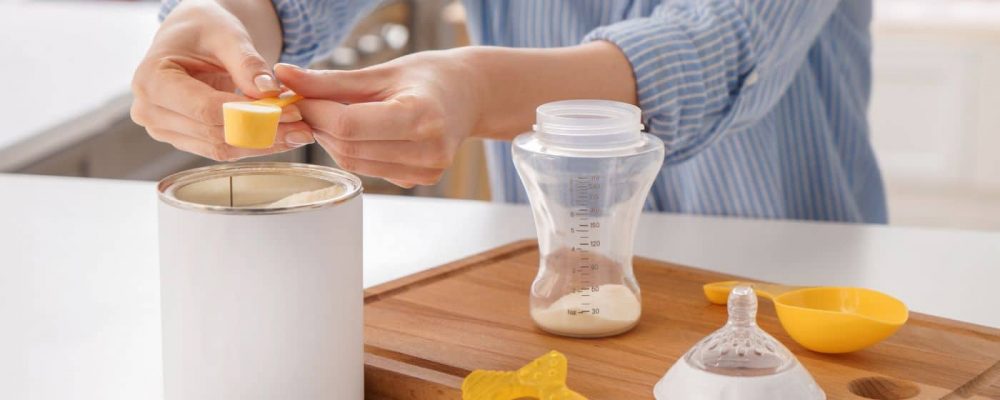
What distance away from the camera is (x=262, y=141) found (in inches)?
26.9

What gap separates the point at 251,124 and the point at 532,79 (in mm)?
285

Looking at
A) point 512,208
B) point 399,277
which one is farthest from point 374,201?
point 399,277

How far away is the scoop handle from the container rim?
325 mm

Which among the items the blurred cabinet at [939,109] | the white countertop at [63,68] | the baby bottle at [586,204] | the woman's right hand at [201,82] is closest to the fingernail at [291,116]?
the woman's right hand at [201,82]

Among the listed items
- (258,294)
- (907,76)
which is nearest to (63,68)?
(258,294)

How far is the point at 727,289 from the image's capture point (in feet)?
2.86

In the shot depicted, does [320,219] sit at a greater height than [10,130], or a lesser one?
greater

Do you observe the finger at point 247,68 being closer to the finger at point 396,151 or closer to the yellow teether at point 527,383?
the finger at point 396,151

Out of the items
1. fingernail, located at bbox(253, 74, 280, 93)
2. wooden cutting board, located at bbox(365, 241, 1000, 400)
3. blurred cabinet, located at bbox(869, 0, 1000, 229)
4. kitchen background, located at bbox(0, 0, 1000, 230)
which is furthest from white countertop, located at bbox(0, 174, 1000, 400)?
blurred cabinet, located at bbox(869, 0, 1000, 229)

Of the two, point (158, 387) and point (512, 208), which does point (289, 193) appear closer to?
point (158, 387)

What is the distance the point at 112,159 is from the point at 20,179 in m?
0.30

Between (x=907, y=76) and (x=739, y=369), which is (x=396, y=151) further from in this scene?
(x=907, y=76)

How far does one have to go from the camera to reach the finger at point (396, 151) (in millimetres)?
754

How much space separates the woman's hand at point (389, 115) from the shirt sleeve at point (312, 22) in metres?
0.36
